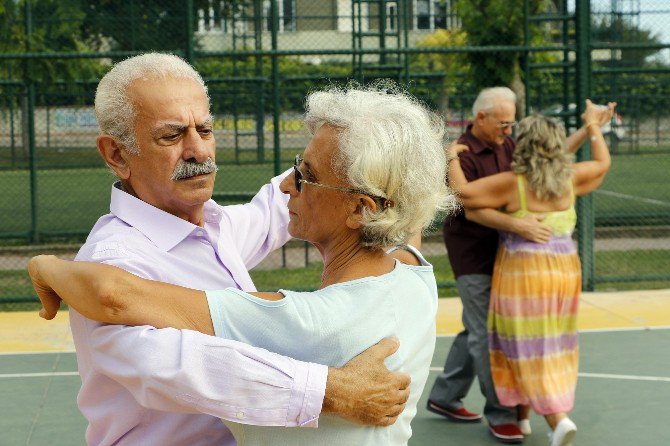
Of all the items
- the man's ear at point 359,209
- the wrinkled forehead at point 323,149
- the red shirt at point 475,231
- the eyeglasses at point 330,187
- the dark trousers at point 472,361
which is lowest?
the dark trousers at point 472,361

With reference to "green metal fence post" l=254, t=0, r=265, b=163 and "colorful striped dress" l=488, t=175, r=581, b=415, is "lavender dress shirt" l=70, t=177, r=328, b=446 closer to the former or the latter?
"colorful striped dress" l=488, t=175, r=581, b=415

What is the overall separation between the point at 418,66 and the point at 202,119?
18.5 meters

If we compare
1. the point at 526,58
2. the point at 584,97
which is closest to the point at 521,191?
the point at 584,97

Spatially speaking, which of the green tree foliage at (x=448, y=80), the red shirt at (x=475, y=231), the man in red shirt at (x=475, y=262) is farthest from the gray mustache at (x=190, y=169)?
the green tree foliage at (x=448, y=80)

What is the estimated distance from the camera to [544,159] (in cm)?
636

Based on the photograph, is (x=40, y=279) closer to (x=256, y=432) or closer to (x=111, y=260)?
(x=111, y=260)

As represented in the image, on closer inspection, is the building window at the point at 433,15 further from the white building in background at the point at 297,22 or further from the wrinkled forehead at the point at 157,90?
the wrinkled forehead at the point at 157,90

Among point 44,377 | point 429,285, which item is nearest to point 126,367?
point 429,285

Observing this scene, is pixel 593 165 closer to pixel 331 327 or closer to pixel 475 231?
pixel 475 231

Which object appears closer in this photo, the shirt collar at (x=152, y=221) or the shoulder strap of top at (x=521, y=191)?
the shirt collar at (x=152, y=221)

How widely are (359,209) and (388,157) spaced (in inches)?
5.3

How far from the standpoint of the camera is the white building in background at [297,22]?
540 inches

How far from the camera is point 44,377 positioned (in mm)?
7883

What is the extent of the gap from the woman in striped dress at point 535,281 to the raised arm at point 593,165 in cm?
34
